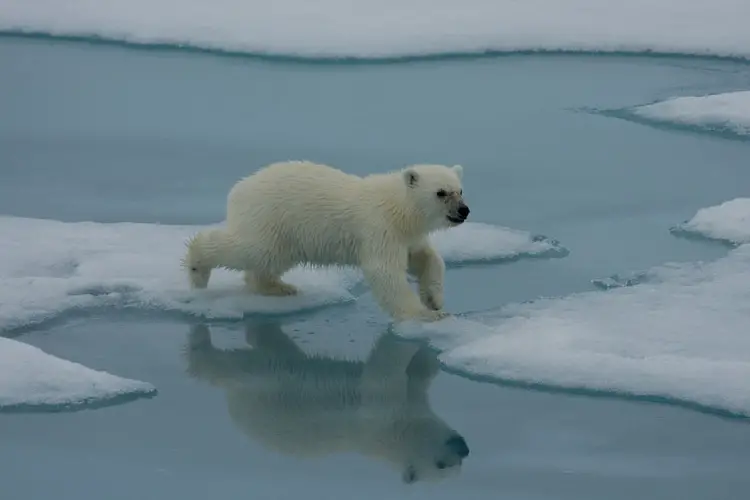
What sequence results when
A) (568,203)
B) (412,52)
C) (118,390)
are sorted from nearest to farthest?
(118,390) < (568,203) < (412,52)

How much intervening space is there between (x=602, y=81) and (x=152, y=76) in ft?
7.67

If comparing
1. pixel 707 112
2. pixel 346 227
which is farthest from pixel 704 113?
pixel 346 227

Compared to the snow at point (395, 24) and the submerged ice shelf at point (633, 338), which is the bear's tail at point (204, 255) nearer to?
the submerged ice shelf at point (633, 338)

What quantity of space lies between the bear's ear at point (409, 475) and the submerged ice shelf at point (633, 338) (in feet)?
1.73

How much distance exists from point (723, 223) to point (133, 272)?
6.65 feet

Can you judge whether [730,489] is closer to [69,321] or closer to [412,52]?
[69,321]

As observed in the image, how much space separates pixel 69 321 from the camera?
393 centimetres

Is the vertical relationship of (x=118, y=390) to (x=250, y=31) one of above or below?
below

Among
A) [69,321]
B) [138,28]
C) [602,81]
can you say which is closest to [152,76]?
[138,28]

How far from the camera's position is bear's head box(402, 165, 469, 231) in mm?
3848

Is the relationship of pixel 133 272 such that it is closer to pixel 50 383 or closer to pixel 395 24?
pixel 50 383

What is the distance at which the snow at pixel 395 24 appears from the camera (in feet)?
25.4

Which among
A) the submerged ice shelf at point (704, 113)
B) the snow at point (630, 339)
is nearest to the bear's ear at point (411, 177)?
the snow at point (630, 339)

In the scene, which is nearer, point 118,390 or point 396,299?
point 118,390
